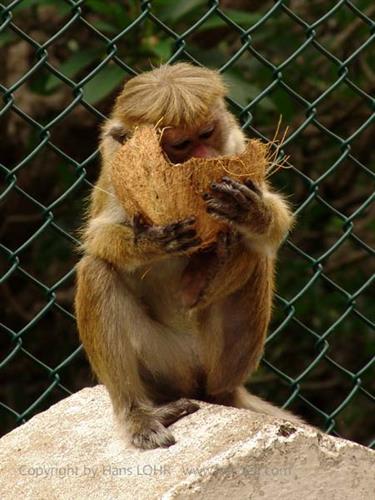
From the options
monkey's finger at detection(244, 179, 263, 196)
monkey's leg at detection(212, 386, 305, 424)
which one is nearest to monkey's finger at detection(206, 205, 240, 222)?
monkey's finger at detection(244, 179, 263, 196)

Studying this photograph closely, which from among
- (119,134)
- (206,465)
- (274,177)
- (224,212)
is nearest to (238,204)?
(224,212)

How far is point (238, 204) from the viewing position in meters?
4.60

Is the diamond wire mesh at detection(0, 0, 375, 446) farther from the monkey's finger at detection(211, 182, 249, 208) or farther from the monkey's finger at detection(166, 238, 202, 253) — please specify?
the monkey's finger at detection(166, 238, 202, 253)

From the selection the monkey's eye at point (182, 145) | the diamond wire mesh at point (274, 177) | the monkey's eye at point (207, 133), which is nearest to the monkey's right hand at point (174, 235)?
the monkey's eye at point (182, 145)

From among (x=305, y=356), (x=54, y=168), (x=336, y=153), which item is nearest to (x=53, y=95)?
(x=54, y=168)

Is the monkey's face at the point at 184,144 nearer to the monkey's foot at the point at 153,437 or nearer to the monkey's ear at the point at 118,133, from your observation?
the monkey's ear at the point at 118,133

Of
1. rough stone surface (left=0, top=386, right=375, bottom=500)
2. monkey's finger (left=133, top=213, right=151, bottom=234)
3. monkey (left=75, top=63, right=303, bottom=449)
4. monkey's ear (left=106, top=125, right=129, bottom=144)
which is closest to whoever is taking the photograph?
rough stone surface (left=0, top=386, right=375, bottom=500)

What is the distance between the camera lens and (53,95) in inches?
316

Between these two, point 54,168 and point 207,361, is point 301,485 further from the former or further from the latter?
point 54,168

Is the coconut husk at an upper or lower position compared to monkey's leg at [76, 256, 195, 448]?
upper

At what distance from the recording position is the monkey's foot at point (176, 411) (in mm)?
4695

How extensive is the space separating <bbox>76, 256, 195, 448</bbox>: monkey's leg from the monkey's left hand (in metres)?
0.58

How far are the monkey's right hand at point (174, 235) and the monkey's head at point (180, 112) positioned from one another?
0.36m

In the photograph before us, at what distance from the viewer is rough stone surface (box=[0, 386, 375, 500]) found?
405 cm
